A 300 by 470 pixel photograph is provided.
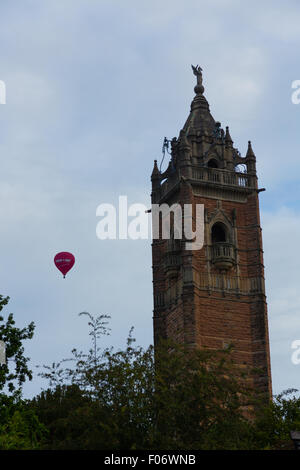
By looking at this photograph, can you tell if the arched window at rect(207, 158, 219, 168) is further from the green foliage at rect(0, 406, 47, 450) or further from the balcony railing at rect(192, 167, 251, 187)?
the green foliage at rect(0, 406, 47, 450)

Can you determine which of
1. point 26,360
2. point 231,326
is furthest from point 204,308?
point 26,360

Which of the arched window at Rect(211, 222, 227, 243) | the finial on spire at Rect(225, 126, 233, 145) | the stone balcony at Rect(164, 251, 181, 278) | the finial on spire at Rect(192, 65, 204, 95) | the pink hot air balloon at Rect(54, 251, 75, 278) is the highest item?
the finial on spire at Rect(192, 65, 204, 95)

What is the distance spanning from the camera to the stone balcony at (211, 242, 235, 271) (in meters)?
65.8

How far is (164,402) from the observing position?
3694 cm

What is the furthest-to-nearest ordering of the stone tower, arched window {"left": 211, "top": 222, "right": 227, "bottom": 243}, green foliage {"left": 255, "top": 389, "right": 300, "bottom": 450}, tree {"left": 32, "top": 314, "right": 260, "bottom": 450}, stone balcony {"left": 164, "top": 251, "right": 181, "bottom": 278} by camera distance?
arched window {"left": 211, "top": 222, "right": 227, "bottom": 243} → stone balcony {"left": 164, "top": 251, "right": 181, "bottom": 278} → the stone tower → green foliage {"left": 255, "top": 389, "right": 300, "bottom": 450} → tree {"left": 32, "top": 314, "right": 260, "bottom": 450}

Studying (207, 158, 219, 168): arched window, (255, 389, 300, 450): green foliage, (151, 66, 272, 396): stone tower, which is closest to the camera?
(255, 389, 300, 450): green foliage

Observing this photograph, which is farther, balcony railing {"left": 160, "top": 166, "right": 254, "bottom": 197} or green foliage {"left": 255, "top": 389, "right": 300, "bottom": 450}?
balcony railing {"left": 160, "top": 166, "right": 254, "bottom": 197}

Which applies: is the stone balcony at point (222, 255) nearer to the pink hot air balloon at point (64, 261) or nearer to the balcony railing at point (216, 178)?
the balcony railing at point (216, 178)

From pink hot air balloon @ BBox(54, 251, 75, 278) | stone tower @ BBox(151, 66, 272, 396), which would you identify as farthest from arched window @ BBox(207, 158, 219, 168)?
pink hot air balloon @ BBox(54, 251, 75, 278)

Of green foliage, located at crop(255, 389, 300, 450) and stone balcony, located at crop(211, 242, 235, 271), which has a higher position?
stone balcony, located at crop(211, 242, 235, 271)

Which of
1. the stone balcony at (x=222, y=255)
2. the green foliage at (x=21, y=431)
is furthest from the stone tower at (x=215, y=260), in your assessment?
the green foliage at (x=21, y=431)

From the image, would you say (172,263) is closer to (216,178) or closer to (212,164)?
(216,178)

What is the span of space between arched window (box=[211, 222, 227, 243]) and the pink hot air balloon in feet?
52.7

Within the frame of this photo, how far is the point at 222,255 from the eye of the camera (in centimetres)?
6594
